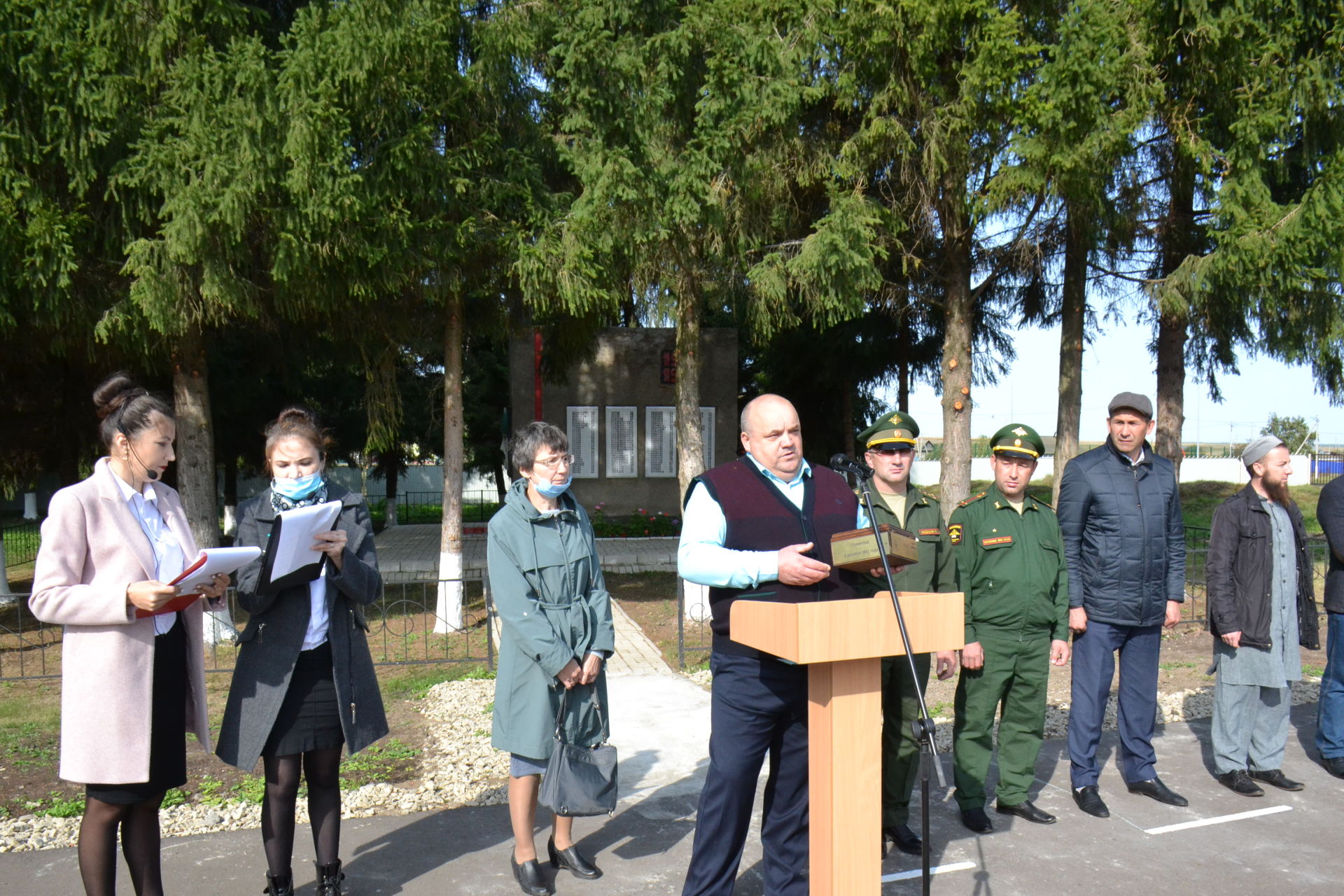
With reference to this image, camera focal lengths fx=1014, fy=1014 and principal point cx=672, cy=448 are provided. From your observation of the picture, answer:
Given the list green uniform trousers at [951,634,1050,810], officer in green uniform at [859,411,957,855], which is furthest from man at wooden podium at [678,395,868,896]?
green uniform trousers at [951,634,1050,810]

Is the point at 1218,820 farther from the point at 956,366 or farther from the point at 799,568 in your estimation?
the point at 956,366

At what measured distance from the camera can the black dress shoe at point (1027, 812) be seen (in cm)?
490

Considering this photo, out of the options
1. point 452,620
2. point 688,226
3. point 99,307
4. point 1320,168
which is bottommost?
point 452,620

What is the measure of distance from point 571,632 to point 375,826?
62.4 inches

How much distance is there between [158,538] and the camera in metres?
3.45

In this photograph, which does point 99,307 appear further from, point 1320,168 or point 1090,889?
point 1320,168

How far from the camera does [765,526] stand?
3389 mm

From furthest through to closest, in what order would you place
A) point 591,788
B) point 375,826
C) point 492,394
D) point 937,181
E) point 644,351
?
point 492,394 < point 644,351 < point 937,181 < point 375,826 < point 591,788

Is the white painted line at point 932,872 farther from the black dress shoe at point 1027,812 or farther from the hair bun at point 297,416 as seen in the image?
the hair bun at point 297,416

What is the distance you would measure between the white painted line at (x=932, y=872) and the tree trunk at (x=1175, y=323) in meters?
9.68

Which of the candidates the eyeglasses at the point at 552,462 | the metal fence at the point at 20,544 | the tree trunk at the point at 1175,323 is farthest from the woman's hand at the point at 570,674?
the metal fence at the point at 20,544

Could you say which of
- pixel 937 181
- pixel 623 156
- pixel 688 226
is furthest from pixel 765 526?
pixel 937 181

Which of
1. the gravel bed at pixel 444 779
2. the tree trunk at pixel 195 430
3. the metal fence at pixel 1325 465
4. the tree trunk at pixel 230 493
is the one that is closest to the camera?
the gravel bed at pixel 444 779

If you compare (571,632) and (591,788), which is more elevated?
(571,632)
